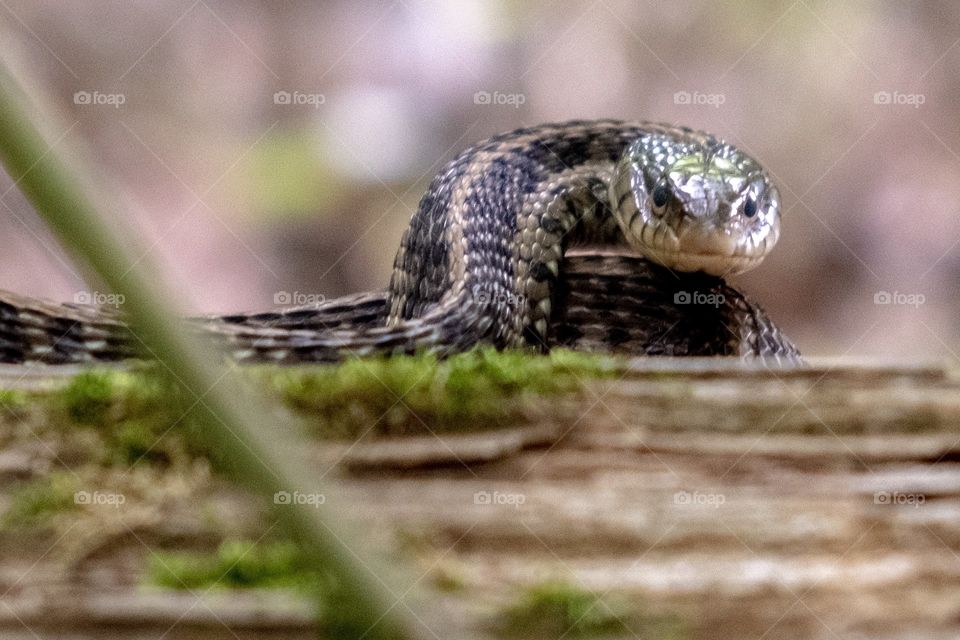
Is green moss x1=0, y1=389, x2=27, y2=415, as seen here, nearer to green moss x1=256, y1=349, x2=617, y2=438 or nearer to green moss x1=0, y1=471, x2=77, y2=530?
green moss x1=0, y1=471, x2=77, y2=530

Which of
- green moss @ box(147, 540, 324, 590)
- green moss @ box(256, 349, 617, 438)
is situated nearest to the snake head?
green moss @ box(256, 349, 617, 438)

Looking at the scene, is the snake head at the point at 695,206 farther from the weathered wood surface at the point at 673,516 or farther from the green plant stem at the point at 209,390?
the green plant stem at the point at 209,390

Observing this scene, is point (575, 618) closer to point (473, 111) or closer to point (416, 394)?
point (416, 394)

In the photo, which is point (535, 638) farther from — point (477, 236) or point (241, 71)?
point (241, 71)

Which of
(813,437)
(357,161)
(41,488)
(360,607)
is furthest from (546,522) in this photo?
(357,161)

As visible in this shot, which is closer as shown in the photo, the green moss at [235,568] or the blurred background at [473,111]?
the green moss at [235,568]

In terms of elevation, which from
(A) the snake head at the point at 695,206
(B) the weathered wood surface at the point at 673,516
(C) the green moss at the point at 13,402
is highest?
(A) the snake head at the point at 695,206

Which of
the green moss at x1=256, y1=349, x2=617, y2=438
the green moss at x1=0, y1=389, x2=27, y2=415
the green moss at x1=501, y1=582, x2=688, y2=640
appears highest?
the green moss at x1=0, y1=389, x2=27, y2=415

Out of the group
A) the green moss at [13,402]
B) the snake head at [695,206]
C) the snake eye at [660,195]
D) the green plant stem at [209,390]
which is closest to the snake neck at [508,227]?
the snake head at [695,206]
